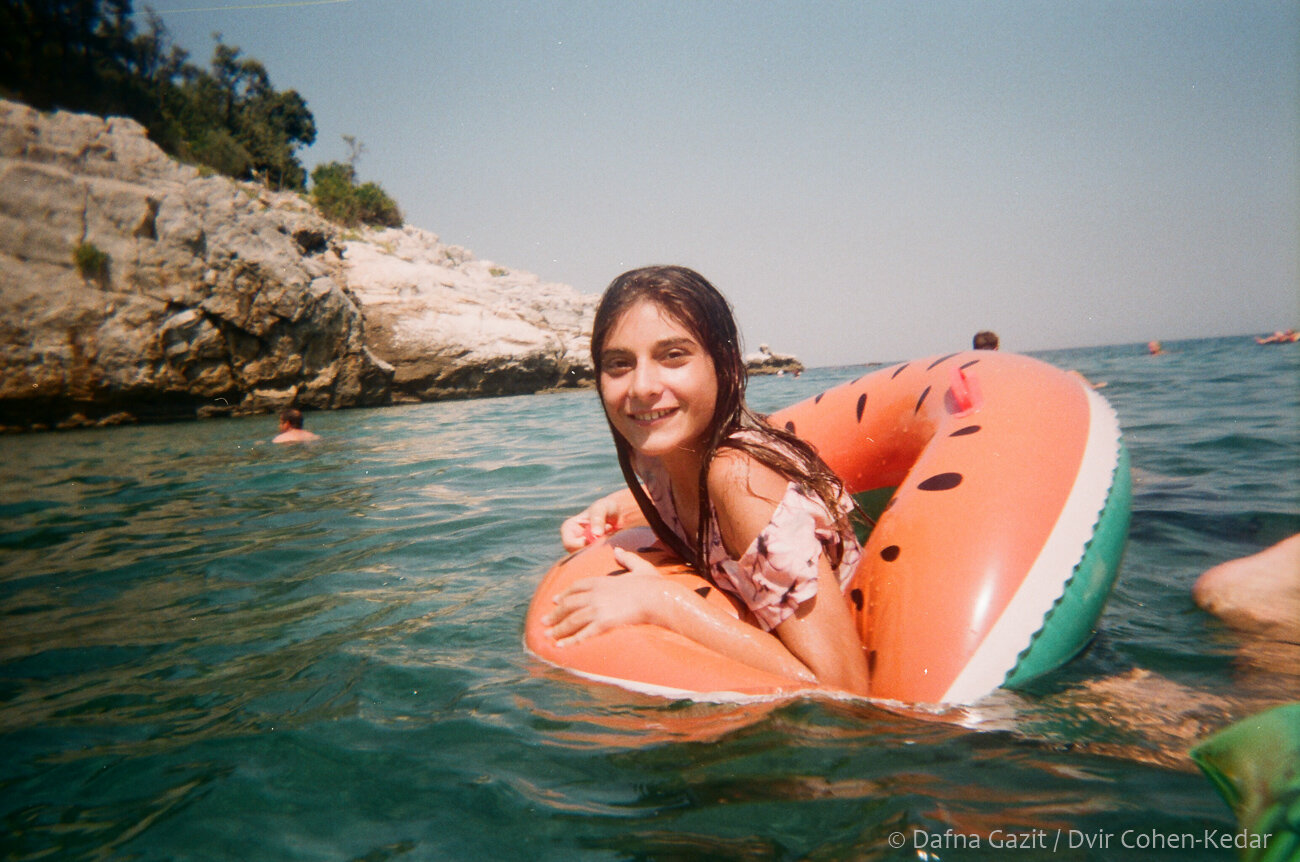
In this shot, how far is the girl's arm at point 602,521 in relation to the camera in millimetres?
2764

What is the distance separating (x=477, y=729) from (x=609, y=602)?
0.47 m

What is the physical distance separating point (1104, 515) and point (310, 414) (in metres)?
12.5

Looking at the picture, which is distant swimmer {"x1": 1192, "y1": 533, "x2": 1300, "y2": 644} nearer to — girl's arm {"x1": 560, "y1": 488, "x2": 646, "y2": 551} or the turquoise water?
the turquoise water

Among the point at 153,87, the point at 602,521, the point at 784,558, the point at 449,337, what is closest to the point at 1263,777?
the point at 784,558

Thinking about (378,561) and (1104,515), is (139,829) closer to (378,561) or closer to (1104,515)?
(378,561)

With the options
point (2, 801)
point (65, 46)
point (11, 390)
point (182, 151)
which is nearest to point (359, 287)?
point (11, 390)

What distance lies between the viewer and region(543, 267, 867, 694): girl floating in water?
5.84 feet

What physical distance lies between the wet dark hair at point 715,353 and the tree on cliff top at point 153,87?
61.1ft

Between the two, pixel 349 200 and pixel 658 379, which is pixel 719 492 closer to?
pixel 658 379

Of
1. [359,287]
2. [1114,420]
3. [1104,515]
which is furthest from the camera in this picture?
[359,287]

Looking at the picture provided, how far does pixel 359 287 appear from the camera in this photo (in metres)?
15.8

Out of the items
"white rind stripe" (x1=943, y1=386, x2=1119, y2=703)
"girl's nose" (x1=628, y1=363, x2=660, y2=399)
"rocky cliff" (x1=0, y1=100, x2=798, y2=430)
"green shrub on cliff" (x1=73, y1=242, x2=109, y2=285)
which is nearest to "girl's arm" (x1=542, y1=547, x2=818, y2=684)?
"white rind stripe" (x1=943, y1=386, x2=1119, y2=703)

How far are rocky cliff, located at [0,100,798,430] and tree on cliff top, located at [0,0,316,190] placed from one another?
18.7 feet

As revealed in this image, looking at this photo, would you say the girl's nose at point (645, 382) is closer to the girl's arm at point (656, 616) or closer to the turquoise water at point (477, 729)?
the girl's arm at point (656, 616)
